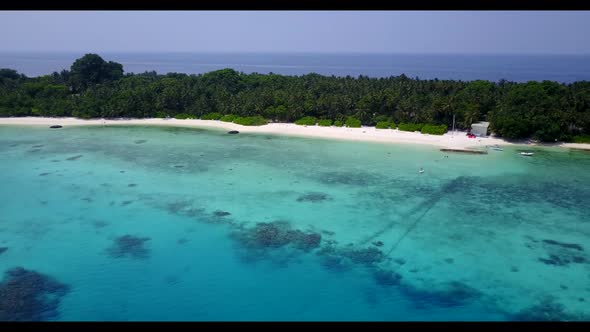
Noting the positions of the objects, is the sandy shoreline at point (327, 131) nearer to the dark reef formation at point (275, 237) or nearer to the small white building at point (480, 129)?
the small white building at point (480, 129)

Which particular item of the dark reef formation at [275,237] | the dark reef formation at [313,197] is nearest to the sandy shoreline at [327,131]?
the dark reef formation at [313,197]

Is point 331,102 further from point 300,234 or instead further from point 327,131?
point 300,234

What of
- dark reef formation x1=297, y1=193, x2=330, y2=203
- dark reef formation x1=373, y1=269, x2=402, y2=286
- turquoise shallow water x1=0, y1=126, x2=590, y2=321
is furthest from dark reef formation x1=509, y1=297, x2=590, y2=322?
dark reef formation x1=297, y1=193, x2=330, y2=203

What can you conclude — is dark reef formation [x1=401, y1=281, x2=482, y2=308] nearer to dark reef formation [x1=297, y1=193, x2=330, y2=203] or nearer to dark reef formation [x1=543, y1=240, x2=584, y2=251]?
dark reef formation [x1=543, y1=240, x2=584, y2=251]

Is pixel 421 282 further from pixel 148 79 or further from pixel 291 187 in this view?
pixel 148 79
